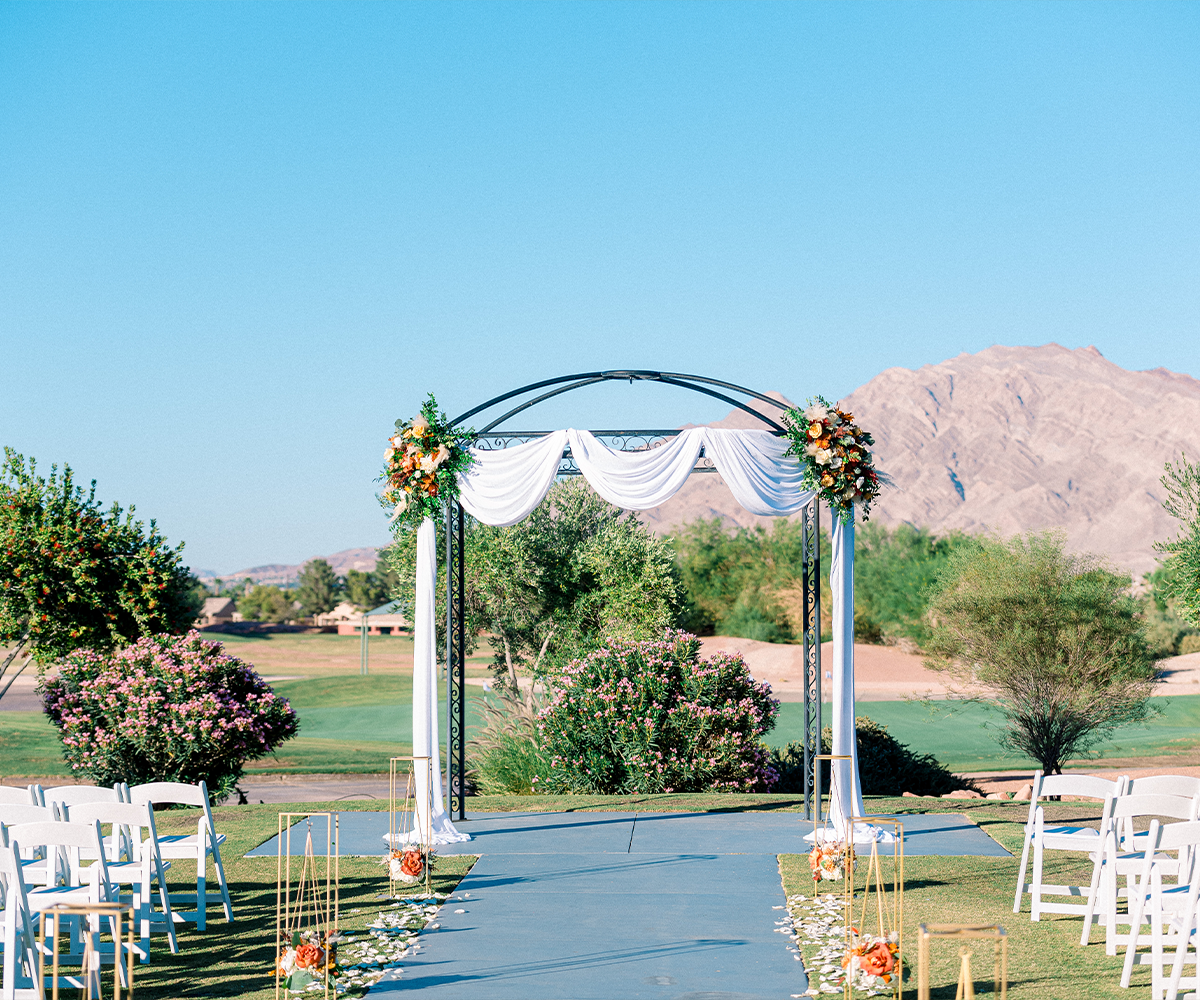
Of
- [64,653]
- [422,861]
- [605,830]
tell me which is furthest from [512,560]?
[422,861]

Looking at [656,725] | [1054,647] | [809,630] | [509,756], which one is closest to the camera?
[809,630]

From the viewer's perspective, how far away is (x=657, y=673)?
13.8m

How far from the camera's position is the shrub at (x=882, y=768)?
Answer: 1487 cm

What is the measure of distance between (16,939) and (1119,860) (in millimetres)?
5876

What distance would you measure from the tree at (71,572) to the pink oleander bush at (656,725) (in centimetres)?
657

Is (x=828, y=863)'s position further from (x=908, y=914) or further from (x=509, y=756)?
(x=509, y=756)

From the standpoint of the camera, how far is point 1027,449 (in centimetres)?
16188

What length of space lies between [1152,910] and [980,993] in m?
0.95

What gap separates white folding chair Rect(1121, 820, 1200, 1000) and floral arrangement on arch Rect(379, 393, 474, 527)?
674cm

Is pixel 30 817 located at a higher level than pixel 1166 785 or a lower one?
higher

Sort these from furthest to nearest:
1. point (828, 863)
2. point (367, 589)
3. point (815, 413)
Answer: point (367, 589) < point (815, 413) < point (828, 863)

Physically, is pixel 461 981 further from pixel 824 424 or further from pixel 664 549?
pixel 664 549

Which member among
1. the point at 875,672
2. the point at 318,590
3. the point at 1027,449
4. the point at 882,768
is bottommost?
the point at 875,672

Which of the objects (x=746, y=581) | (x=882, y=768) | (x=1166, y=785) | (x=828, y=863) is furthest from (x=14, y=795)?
(x=746, y=581)
